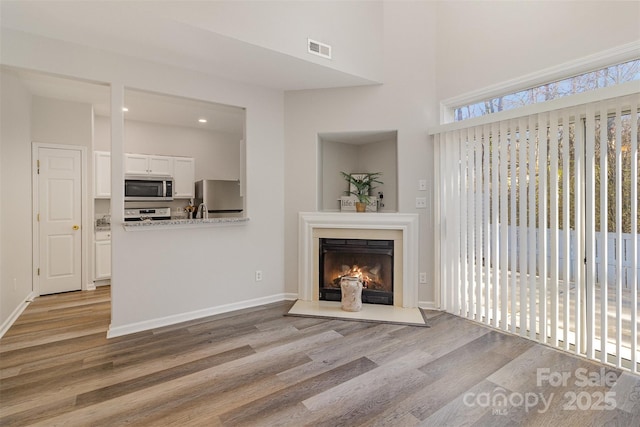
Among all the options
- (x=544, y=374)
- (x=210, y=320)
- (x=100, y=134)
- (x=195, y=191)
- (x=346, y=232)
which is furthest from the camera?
(x=195, y=191)

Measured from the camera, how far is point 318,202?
378 centimetres

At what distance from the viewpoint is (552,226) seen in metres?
2.47

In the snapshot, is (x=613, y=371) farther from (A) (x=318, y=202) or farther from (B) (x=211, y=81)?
(B) (x=211, y=81)

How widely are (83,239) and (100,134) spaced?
5.44ft

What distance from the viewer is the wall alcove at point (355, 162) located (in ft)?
12.7

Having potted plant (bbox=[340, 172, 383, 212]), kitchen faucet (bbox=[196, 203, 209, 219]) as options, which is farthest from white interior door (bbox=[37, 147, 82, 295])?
potted plant (bbox=[340, 172, 383, 212])

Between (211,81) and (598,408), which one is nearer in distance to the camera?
(598,408)

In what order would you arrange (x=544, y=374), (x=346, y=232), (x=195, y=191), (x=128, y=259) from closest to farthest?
1. (x=544, y=374)
2. (x=128, y=259)
3. (x=346, y=232)
4. (x=195, y=191)

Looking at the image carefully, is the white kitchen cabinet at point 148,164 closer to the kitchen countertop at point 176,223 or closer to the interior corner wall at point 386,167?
the kitchen countertop at point 176,223

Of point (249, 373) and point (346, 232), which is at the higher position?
point (346, 232)

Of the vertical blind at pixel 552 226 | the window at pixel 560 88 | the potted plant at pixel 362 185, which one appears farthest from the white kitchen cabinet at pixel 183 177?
the window at pixel 560 88

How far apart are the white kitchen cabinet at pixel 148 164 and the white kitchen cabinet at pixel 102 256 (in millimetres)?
1039

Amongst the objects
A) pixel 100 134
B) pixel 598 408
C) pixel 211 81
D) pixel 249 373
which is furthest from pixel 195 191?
pixel 598 408

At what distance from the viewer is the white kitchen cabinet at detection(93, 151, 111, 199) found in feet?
14.6
